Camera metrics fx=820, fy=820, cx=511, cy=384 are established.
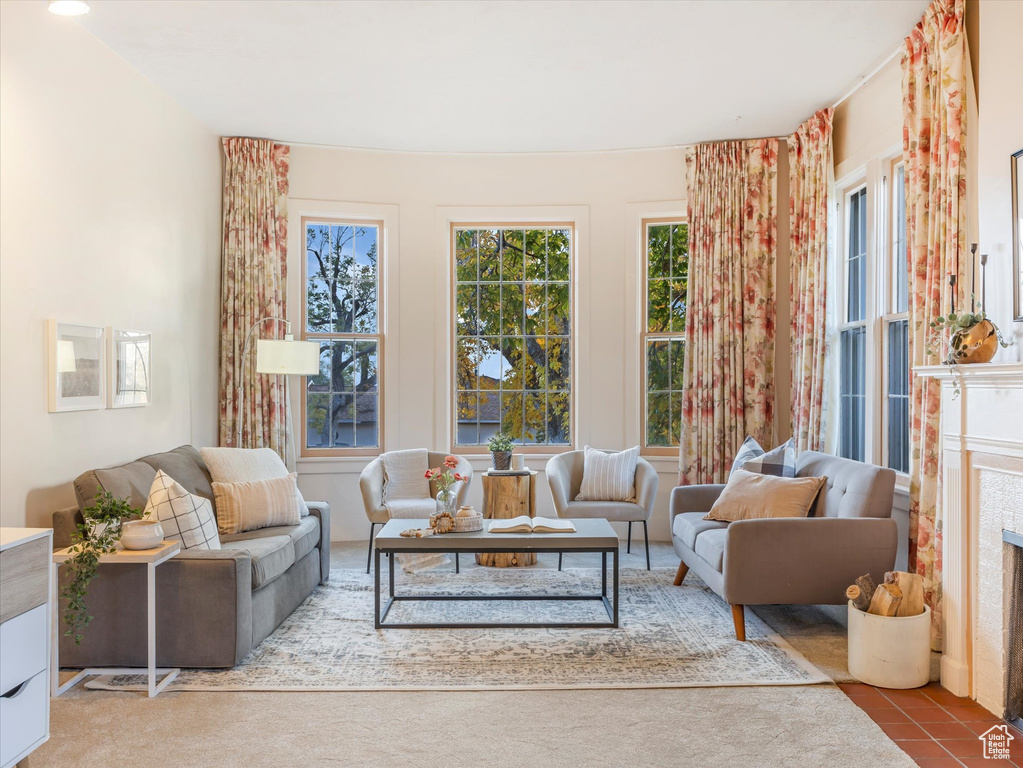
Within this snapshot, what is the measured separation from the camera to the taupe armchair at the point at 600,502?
5465mm

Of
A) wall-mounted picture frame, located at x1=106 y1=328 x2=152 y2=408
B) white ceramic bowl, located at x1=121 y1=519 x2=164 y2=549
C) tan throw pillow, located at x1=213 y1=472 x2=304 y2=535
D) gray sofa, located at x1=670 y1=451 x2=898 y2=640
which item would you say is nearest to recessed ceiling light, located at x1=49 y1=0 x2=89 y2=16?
wall-mounted picture frame, located at x1=106 y1=328 x2=152 y2=408

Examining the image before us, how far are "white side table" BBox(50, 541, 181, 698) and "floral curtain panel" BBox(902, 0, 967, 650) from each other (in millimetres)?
3396

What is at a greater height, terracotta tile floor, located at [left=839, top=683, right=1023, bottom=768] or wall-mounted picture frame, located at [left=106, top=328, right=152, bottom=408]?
wall-mounted picture frame, located at [left=106, top=328, right=152, bottom=408]

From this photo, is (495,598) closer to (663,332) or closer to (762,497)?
(762,497)

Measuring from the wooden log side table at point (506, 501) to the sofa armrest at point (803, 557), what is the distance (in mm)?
1838

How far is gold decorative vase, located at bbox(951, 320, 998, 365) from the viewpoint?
3256mm

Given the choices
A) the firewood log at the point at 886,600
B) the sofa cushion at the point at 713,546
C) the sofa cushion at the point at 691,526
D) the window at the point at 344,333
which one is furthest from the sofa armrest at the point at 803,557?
the window at the point at 344,333

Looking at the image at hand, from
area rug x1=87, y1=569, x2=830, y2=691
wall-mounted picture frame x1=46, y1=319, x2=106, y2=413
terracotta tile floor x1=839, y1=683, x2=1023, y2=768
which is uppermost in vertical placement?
wall-mounted picture frame x1=46, y1=319, x2=106, y2=413

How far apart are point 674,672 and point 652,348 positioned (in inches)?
135

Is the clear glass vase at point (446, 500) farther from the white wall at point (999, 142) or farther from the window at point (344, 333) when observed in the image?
the white wall at point (999, 142)

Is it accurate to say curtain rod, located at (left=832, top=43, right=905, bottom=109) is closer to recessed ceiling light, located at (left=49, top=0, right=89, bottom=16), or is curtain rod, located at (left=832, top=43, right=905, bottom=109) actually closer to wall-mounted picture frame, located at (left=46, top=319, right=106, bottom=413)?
recessed ceiling light, located at (left=49, top=0, right=89, bottom=16)

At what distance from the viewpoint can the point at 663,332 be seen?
6.61 metres

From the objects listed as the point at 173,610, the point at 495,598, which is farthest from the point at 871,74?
the point at 173,610

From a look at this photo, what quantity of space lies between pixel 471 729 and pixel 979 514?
2206mm
